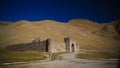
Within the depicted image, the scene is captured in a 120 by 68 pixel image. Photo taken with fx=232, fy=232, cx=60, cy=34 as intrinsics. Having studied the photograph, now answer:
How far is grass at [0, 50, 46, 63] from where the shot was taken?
19.1ft

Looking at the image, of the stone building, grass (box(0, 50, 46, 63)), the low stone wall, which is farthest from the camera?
the stone building

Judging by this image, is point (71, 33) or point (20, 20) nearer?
point (20, 20)

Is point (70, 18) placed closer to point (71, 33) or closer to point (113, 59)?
point (71, 33)

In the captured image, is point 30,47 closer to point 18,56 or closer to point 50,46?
point 18,56

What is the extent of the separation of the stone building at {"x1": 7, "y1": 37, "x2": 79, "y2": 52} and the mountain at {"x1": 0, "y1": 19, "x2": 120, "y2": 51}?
Result: 4.8 inches

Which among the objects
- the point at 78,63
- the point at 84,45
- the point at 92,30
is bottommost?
the point at 78,63

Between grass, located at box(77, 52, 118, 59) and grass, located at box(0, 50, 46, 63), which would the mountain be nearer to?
grass, located at box(77, 52, 118, 59)

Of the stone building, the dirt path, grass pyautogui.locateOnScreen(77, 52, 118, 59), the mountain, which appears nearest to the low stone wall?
the stone building

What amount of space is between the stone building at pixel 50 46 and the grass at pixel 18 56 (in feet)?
0.66

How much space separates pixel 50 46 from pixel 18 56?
1140mm

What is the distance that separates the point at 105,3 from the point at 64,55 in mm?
1937

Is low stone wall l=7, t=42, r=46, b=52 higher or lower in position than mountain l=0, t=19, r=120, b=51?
lower

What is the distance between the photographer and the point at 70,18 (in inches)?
254

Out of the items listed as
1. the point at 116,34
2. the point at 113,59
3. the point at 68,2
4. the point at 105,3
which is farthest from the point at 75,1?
the point at 113,59
